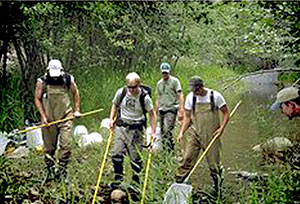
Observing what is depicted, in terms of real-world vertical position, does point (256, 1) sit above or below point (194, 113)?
above

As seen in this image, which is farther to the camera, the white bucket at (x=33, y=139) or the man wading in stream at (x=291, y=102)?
the white bucket at (x=33, y=139)

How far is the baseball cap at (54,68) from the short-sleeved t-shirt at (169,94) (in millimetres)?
1915

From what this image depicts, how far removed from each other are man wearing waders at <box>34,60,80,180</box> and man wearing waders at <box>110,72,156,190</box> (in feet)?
2.35

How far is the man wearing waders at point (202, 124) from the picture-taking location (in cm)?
609

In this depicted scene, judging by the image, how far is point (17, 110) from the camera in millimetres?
9508

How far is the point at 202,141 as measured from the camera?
249 inches

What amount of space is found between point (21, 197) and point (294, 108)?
10.2ft

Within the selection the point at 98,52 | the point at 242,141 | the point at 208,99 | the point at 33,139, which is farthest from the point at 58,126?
the point at 98,52

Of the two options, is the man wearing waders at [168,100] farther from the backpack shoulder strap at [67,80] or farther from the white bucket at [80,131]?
the backpack shoulder strap at [67,80]

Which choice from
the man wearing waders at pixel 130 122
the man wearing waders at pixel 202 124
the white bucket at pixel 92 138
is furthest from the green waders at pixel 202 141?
the white bucket at pixel 92 138

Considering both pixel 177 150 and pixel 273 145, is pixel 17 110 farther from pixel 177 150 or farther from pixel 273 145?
pixel 273 145

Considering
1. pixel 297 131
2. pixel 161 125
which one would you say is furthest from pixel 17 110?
pixel 297 131

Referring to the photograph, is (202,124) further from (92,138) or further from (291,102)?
(92,138)

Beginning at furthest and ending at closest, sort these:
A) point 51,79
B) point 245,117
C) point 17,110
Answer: point 245,117 < point 17,110 < point 51,79
